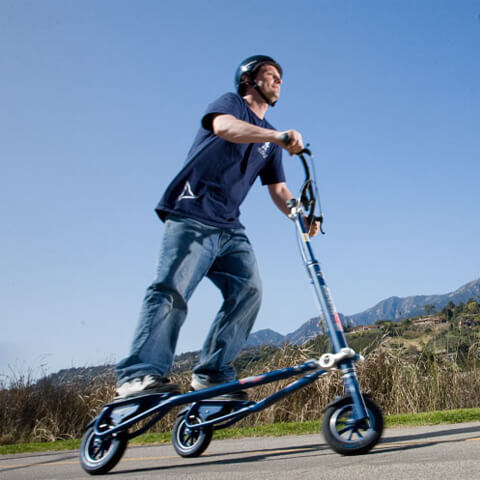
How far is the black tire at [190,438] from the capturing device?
3.08 meters

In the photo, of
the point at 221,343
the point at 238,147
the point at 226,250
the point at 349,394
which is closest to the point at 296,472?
the point at 349,394

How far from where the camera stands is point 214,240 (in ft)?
10.4

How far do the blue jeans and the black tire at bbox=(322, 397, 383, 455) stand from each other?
89 cm

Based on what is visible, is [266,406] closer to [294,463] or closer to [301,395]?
[294,463]

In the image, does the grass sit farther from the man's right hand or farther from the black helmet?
the black helmet

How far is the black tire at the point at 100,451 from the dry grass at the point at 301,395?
399 cm

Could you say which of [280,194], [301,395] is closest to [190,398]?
[280,194]

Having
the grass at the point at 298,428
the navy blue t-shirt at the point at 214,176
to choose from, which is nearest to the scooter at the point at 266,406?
the navy blue t-shirt at the point at 214,176

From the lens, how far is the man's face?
3.46 metres

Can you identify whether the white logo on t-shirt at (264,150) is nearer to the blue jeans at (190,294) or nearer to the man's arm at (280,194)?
the man's arm at (280,194)

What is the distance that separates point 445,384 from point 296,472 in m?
5.05

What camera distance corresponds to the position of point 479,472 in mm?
1852

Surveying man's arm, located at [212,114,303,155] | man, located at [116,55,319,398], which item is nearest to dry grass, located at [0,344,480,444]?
man, located at [116,55,319,398]

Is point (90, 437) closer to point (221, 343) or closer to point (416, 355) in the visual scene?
point (221, 343)
